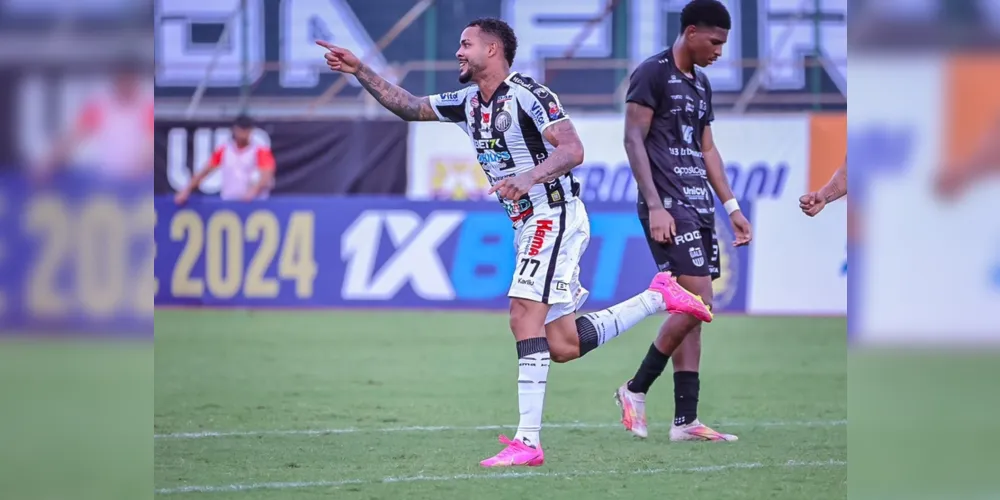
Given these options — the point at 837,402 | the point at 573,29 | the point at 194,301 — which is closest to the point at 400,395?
the point at 837,402

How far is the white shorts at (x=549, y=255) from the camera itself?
571 centimetres

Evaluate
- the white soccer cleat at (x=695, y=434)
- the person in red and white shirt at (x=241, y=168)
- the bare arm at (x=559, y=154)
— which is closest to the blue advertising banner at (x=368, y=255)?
the person in red and white shirt at (x=241, y=168)

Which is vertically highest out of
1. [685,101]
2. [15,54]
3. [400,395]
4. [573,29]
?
[573,29]

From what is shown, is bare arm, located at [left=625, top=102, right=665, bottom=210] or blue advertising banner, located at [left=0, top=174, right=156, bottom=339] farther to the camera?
bare arm, located at [left=625, top=102, right=665, bottom=210]

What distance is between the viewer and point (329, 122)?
56.2 ft

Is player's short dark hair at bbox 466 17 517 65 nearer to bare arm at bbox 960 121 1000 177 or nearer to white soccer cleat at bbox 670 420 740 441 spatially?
white soccer cleat at bbox 670 420 740 441

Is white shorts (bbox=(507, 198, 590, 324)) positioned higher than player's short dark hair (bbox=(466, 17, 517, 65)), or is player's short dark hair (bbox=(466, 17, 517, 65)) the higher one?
player's short dark hair (bbox=(466, 17, 517, 65))

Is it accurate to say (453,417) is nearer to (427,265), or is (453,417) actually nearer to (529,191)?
(529,191)

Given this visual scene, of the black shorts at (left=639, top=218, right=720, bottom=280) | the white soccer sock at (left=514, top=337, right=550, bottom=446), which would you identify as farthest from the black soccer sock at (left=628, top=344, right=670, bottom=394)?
the white soccer sock at (left=514, top=337, right=550, bottom=446)

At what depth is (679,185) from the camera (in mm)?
6434

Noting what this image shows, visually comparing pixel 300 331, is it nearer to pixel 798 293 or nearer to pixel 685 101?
pixel 798 293

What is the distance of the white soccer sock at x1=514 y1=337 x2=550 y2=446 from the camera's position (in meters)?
5.52

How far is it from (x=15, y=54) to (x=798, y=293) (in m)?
13.8

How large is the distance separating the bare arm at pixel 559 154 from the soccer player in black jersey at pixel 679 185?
780 mm
